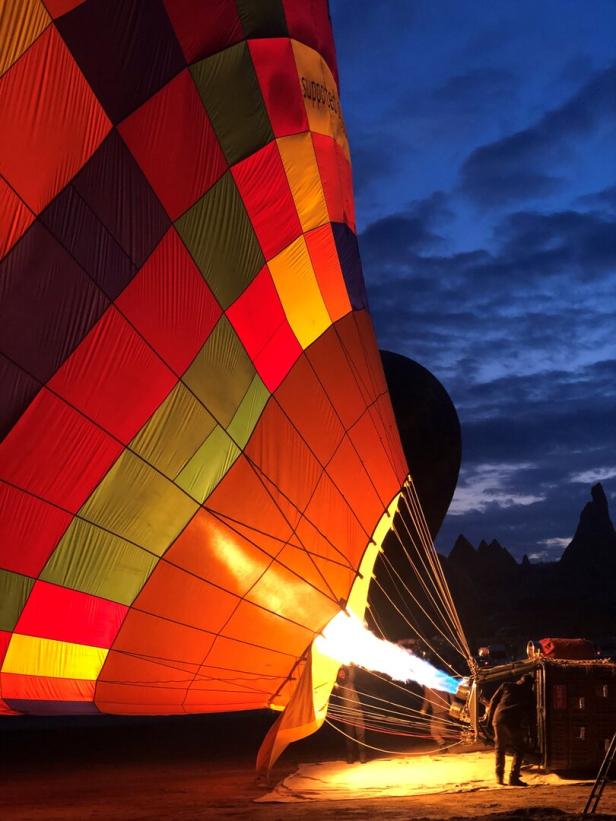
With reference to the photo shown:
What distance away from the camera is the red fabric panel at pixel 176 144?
568 cm

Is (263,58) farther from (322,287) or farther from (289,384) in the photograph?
(289,384)

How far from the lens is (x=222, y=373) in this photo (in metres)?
6.59

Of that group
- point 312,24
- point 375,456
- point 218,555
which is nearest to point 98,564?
point 218,555

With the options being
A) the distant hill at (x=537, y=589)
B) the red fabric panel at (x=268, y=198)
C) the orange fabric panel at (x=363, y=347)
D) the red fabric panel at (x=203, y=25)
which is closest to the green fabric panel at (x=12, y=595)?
the red fabric panel at (x=268, y=198)

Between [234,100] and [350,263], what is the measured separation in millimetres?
2238

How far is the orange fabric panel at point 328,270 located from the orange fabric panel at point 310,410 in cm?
65

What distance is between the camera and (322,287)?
24.7 feet

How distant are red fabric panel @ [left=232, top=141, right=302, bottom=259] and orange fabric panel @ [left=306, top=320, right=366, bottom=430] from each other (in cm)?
102

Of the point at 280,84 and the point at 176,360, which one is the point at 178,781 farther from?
the point at 280,84

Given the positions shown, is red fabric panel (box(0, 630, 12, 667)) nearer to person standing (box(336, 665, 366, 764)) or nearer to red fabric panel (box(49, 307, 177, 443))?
red fabric panel (box(49, 307, 177, 443))

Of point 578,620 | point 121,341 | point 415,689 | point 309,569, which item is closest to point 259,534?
point 309,569

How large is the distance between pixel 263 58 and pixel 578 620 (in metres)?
28.1

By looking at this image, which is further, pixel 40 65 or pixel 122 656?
pixel 122 656

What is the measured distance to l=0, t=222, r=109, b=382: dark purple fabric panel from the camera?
5.27 m
